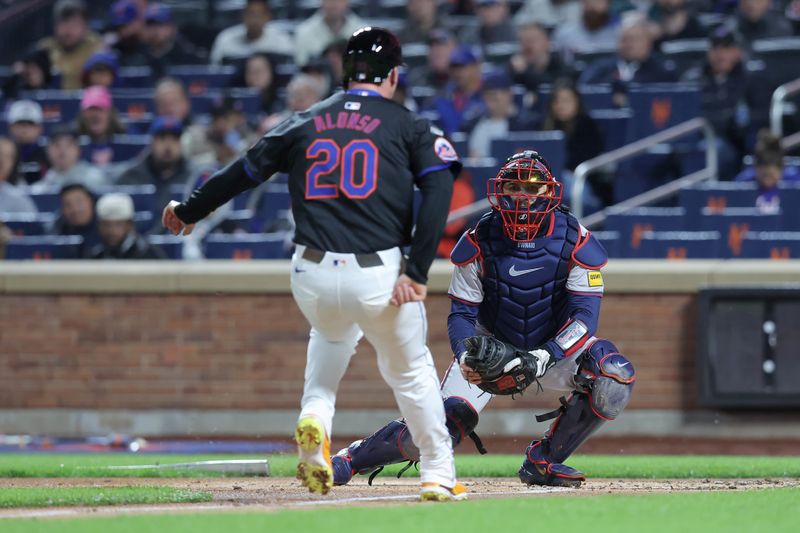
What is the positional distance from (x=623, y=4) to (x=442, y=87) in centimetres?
228

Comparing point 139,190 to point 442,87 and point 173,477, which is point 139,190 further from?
point 173,477

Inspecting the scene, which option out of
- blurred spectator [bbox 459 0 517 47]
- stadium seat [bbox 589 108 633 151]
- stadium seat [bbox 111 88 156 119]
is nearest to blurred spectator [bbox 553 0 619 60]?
blurred spectator [bbox 459 0 517 47]

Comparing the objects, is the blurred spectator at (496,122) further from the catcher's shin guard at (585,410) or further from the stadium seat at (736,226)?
the catcher's shin guard at (585,410)

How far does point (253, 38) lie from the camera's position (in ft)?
50.7

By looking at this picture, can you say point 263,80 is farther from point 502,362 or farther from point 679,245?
point 502,362

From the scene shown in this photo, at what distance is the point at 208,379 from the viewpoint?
1180cm

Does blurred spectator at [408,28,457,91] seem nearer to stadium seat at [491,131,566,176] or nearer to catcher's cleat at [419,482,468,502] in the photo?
stadium seat at [491,131,566,176]

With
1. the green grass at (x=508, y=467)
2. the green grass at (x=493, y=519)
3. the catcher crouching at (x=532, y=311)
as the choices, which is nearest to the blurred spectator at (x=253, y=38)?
the green grass at (x=508, y=467)

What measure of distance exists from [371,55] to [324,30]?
31.2 feet

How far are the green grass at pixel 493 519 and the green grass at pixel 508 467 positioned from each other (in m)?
2.14

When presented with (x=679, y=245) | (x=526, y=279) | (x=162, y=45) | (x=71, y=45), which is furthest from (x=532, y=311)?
(x=71, y=45)

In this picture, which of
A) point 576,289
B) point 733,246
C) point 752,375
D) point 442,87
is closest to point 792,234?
point 733,246

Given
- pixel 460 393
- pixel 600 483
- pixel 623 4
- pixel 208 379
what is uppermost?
pixel 623 4

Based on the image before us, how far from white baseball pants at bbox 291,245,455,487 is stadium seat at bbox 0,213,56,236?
26.4ft
